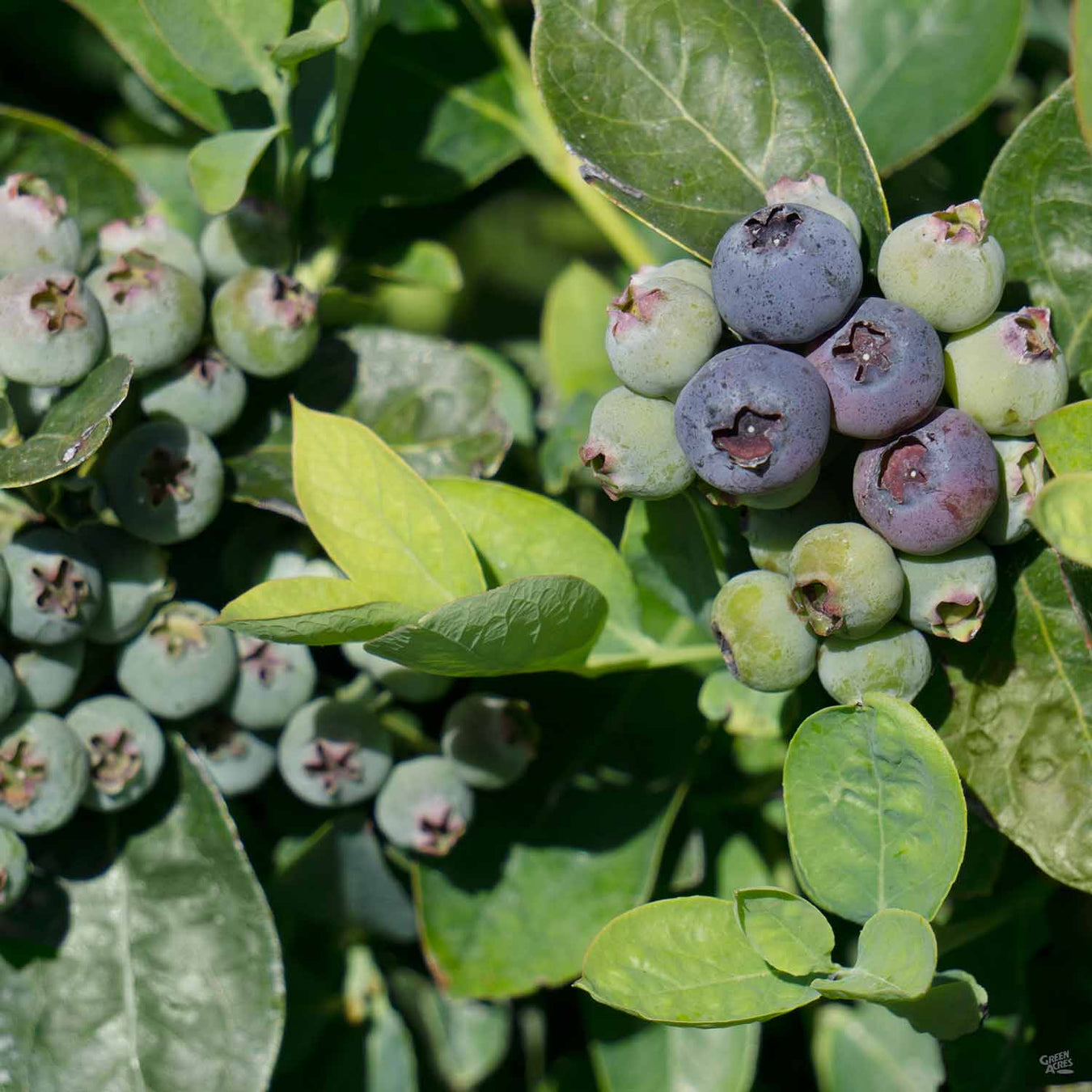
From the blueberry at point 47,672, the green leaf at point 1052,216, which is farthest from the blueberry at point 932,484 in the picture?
the blueberry at point 47,672

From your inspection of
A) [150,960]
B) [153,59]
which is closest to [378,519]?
[150,960]

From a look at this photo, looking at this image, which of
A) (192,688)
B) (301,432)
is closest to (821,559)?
(301,432)

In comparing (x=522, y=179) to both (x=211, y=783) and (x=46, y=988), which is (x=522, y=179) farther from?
(x=46, y=988)

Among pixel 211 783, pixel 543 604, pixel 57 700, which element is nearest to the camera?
pixel 543 604

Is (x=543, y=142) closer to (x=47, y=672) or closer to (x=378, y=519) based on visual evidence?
(x=378, y=519)

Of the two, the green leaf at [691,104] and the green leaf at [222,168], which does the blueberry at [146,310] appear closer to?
the green leaf at [222,168]

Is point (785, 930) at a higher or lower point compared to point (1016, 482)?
lower
